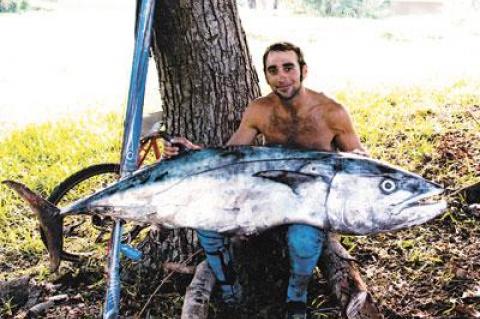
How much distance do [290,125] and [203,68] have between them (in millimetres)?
735

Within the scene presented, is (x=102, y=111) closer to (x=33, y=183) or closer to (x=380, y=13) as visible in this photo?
(x=33, y=183)

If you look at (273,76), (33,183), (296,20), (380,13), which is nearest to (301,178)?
(273,76)

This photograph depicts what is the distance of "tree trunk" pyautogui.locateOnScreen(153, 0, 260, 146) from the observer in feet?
10.5

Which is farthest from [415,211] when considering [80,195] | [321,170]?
[80,195]

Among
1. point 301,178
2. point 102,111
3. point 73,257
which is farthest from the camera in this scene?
point 102,111

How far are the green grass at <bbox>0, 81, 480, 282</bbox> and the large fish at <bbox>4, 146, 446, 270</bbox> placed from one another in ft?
5.11

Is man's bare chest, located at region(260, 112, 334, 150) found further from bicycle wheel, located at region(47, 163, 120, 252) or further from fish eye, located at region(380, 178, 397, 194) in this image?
bicycle wheel, located at region(47, 163, 120, 252)

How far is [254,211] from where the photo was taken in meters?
2.30

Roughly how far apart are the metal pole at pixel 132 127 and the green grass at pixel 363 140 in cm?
125

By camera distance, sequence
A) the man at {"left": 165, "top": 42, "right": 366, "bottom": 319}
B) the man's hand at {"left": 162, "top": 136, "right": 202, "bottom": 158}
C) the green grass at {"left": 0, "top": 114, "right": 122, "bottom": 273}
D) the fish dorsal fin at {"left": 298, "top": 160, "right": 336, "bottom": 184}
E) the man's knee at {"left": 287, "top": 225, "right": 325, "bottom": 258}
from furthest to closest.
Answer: the green grass at {"left": 0, "top": 114, "right": 122, "bottom": 273}
the man at {"left": 165, "top": 42, "right": 366, "bottom": 319}
the man's hand at {"left": 162, "top": 136, "right": 202, "bottom": 158}
the man's knee at {"left": 287, "top": 225, "right": 325, "bottom": 258}
the fish dorsal fin at {"left": 298, "top": 160, "right": 336, "bottom": 184}

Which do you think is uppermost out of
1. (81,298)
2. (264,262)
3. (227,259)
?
(227,259)

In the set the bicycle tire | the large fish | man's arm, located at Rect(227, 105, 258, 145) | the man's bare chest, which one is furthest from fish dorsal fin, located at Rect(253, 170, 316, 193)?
the bicycle tire

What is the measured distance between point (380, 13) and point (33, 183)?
21.1m

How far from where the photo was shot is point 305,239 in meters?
2.54
